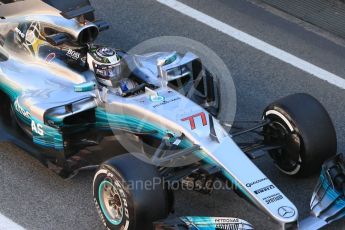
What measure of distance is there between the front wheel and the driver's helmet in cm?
108

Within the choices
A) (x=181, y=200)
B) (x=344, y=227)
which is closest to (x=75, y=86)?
(x=181, y=200)

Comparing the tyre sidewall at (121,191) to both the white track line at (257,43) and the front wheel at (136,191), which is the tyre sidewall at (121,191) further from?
the white track line at (257,43)

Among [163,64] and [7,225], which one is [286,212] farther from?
[7,225]

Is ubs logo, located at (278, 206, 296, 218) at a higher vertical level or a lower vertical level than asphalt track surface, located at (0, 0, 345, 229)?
higher

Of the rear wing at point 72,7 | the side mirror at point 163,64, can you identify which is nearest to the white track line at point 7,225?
the side mirror at point 163,64

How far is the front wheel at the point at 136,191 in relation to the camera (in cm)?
603

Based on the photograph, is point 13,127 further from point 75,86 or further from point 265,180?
point 265,180

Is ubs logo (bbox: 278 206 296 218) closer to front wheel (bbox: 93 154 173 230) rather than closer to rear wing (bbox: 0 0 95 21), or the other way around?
front wheel (bbox: 93 154 173 230)

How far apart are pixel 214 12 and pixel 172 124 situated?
12.2 feet

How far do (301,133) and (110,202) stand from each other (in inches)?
68.8

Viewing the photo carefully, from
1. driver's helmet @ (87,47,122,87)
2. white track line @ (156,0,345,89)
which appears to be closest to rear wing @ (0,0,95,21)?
driver's helmet @ (87,47,122,87)

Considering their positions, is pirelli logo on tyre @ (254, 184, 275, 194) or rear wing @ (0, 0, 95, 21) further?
rear wing @ (0, 0, 95, 21)

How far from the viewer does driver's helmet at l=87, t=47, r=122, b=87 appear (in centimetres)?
708

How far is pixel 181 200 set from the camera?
23.0ft
